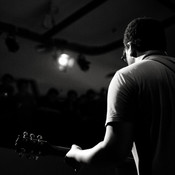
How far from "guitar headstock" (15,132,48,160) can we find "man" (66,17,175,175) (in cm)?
31

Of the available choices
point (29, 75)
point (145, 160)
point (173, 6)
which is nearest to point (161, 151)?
point (145, 160)

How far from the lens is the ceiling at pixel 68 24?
6.34m

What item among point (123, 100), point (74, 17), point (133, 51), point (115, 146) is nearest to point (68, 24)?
point (74, 17)

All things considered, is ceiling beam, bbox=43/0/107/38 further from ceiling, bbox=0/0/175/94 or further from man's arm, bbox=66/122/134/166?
man's arm, bbox=66/122/134/166

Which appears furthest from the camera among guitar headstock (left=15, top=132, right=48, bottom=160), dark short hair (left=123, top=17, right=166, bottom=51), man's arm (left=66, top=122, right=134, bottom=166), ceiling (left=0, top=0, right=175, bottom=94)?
ceiling (left=0, top=0, right=175, bottom=94)

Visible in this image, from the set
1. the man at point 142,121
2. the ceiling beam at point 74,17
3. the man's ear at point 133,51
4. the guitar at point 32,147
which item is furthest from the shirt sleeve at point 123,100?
the ceiling beam at point 74,17

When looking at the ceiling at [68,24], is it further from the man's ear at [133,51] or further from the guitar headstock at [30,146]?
the guitar headstock at [30,146]

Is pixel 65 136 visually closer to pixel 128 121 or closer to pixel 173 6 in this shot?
pixel 173 6

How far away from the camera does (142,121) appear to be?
4.31ft

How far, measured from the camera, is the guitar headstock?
162 cm

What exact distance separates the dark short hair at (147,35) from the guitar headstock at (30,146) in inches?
31.3

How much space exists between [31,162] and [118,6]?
200 inches

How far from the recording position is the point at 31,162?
7.28ft

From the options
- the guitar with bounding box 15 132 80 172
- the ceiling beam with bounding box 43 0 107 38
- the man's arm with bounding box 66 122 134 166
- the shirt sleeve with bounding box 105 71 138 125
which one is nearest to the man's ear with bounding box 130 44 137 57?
the shirt sleeve with bounding box 105 71 138 125
